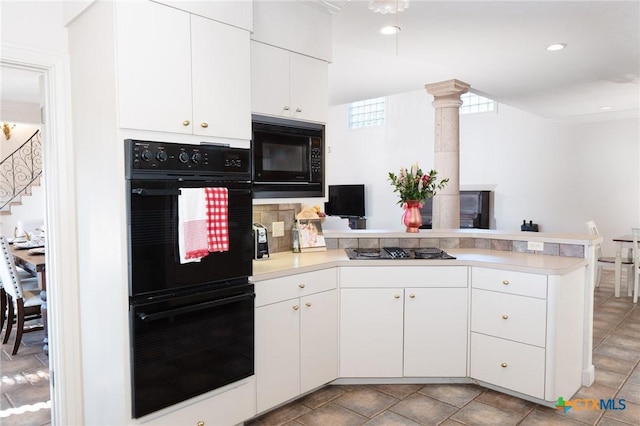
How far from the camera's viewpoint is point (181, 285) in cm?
203

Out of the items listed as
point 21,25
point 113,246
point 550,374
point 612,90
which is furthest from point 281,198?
point 612,90

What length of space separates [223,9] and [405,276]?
1869 mm

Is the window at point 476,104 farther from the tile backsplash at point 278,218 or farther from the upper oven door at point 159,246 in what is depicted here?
the upper oven door at point 159,246

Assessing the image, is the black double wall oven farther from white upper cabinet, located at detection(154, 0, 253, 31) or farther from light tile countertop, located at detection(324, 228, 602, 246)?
light tile countertop, located at detection(324, 228, 602, 246)

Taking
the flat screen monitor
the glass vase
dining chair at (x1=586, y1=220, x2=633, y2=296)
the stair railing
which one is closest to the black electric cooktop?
the glass vase

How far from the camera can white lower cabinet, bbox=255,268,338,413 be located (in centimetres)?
245

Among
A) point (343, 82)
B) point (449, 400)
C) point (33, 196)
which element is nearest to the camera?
point (449, 400)

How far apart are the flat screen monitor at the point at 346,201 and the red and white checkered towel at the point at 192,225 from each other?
8309mm

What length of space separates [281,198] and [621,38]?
3152 mm

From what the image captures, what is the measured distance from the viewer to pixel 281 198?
2801 mm

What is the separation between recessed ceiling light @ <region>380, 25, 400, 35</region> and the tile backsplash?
1.55 meters

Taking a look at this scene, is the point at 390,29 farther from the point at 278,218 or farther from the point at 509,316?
the point at 509,316

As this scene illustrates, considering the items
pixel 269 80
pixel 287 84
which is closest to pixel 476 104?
pixel 287 84

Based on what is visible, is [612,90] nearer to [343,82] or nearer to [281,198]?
[343,82]
